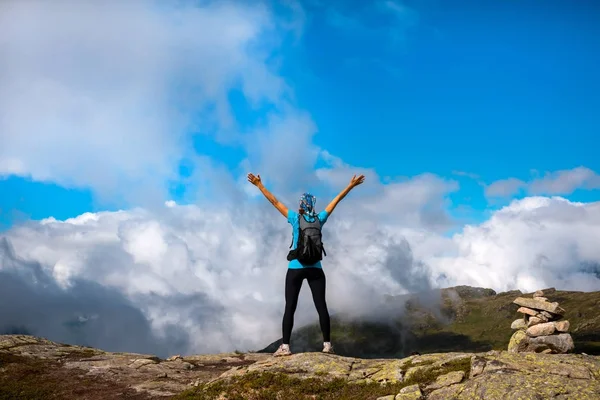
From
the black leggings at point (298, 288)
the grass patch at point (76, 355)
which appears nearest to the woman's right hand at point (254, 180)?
the black leggings at point (298, 288)

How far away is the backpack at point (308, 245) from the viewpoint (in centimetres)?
1698

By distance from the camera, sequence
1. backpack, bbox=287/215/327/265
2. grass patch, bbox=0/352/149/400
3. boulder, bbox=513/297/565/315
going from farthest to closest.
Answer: grass patch, bbox=0/352/149/400 → boulder, bbox=513/297/565/315 → backpack, bbox=287/215/327/265

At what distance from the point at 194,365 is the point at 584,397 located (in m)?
30.7

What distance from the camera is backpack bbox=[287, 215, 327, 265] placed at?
16984 millimetres

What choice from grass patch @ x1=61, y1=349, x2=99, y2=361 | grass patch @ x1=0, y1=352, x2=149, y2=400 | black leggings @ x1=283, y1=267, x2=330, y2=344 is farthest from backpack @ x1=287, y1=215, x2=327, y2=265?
grass patch @ x1=61, y1=349, x2=99, y2=361

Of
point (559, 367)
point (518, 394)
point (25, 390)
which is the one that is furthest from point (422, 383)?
point (25, 390)

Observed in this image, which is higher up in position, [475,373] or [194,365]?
[194,365]

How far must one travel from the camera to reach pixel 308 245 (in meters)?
17.0

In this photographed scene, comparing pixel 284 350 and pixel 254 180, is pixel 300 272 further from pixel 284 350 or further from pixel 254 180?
pixel 254 180

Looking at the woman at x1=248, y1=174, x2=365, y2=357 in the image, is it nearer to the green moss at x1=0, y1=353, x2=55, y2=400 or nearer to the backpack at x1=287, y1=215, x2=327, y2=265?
the backpack at x1=287, y1=215, x2=327, y2=265

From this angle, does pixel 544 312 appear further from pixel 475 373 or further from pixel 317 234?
pixel 317 234

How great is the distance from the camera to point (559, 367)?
13.8 meters

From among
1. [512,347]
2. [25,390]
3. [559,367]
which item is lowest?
[559,367]

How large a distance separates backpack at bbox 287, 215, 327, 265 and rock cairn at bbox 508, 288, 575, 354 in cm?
971
